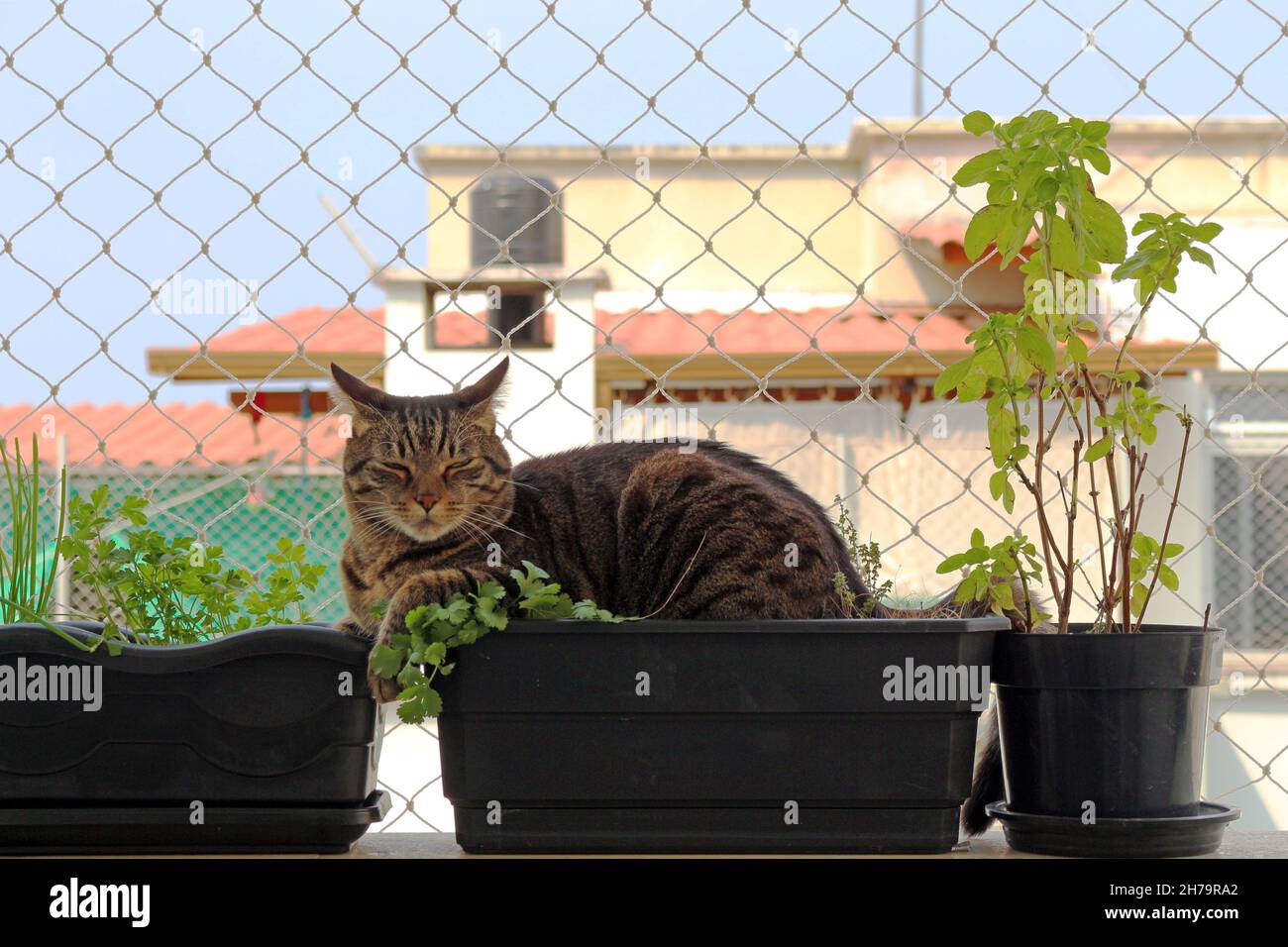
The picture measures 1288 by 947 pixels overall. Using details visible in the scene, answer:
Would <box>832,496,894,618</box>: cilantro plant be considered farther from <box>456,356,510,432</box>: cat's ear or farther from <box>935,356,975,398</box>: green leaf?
<box>456,356,510,432</box>: cat's ear

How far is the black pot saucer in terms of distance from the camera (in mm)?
1037

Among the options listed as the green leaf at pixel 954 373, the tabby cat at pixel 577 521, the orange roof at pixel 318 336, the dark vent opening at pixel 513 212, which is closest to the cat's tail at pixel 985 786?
the tabby cat at pixel 577 521

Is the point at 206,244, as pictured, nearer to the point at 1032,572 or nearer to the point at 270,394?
the point at 1032,572

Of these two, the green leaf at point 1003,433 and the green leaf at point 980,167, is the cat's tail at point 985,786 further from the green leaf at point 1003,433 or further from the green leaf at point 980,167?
the green leaf at point 980,167

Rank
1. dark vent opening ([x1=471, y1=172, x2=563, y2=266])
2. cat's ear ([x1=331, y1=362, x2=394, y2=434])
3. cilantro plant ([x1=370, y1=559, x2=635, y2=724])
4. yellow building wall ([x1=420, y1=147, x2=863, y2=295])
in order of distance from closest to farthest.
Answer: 1. cilantro plant ([x1=370, y1=559, x2=635, y2=724])
2. cat's ear ([x1=331, y1=362, x2=394, y2=434])
3. dark vent opening ([x1=471, y1=172, x2=563, y2=266])
4. yellow building wall ([x1=420, y1=147, x2=863, y2=295])

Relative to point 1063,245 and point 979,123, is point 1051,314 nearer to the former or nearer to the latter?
point 1063,245

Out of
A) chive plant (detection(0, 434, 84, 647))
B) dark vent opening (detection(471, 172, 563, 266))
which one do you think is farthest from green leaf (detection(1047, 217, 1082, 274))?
dark vent opening (detection(471, 172, 563, 266))

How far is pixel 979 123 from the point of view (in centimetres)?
111

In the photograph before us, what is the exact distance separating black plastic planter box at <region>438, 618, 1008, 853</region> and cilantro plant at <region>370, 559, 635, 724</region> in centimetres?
2

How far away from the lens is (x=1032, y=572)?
1.17m

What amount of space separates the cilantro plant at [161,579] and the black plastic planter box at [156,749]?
11cm
